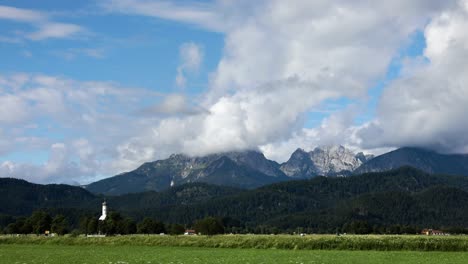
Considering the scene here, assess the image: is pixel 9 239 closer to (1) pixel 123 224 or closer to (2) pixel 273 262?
(1) pixel 123 224

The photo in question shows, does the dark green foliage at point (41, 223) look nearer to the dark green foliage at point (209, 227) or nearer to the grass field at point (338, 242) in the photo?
the dark green foliage at point (209, 227)

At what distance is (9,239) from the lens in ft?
447

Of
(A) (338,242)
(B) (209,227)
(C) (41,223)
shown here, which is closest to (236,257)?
(A) (338,242)

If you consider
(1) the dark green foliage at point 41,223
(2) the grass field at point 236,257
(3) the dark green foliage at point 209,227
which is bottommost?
(2) the grass field at point 236,257

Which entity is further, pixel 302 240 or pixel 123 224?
pixel 123 224

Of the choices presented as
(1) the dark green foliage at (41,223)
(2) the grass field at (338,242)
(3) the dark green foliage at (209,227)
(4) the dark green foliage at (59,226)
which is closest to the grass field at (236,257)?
(2) the grass field at (338,242)

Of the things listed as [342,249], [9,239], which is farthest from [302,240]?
[9,239]

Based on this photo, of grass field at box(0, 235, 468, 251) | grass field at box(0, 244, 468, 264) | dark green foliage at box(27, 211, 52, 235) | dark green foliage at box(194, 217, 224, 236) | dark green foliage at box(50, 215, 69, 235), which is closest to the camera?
grass field at box(0, 244, 468, 264)

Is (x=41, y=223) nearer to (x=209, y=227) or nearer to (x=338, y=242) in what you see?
(x=209, y=227)

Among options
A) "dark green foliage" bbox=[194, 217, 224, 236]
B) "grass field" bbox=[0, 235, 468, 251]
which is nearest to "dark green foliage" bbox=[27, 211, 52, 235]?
"dark green foliage" bbox=[194, 217, 224, 236]

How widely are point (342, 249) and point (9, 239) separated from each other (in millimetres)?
84896

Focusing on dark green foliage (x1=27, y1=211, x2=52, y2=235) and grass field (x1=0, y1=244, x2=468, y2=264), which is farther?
dark green foliage (x1=27, y1=211, x2=52, y2=235)

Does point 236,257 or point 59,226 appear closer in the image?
point 236,257

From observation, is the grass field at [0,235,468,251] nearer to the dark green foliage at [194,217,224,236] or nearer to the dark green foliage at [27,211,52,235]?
the dark green foliage at [194,217,224,236]
